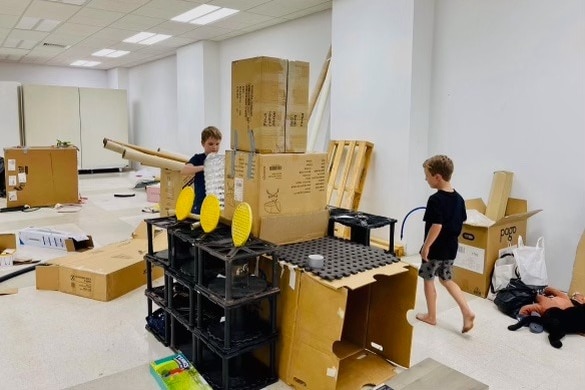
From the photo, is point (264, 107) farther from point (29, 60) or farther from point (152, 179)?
point (29, 60)

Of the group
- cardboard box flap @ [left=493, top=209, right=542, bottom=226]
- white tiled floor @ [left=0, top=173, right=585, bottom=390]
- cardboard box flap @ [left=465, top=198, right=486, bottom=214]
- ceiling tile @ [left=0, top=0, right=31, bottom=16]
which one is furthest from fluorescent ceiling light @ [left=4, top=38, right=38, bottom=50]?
cardboard box flap @ [left=493, top=209, right=542, bottom=226]

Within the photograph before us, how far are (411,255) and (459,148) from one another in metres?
1.16

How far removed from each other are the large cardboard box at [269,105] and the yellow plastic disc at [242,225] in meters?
0.37

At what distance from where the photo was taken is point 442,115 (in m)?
4.32

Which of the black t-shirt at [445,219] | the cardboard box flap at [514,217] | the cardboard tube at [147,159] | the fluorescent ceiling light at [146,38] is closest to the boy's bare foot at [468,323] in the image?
the black t-shirt at [445,219]

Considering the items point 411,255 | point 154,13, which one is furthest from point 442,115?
point 154,13

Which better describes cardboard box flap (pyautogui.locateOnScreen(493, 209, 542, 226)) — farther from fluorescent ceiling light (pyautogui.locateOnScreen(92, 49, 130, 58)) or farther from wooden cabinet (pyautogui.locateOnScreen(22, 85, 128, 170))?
wooden cabinet (pyautogui.locateOnScreen(22, 85, 128, 170))

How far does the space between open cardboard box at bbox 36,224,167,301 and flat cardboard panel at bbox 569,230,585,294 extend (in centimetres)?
328

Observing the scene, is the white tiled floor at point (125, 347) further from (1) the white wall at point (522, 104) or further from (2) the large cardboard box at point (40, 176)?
(2) the large cardboard box at point (40, 176)

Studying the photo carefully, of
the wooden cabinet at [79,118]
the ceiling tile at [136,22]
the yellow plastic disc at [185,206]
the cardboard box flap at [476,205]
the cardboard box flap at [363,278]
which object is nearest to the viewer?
the cardboard box flap at [363,278]

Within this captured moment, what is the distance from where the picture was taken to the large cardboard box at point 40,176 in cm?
638

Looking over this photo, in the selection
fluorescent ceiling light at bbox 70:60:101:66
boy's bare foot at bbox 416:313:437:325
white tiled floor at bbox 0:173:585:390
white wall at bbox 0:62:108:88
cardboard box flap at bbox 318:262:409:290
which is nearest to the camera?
cardboard box flap at bbox 318:262:409:290

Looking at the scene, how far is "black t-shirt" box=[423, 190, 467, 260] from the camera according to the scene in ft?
8.73

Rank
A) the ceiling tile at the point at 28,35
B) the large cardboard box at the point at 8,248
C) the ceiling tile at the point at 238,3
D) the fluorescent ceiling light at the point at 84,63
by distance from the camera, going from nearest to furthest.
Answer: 1. the large cardboard box at the point at 8,248
2. the ceiling tile at the point at 238,3
3. the ceiling tile at the point at 28,35
4. the fluorescent ceiling light at the point at 84,63
